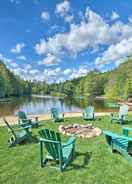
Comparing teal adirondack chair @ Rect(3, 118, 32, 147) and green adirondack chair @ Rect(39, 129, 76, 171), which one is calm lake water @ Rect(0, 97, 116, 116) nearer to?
teal adirondack chair @ Rect(3, 118, 32, 147)

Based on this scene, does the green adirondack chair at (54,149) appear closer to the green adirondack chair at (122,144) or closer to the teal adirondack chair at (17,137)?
the green adirondack chair at (122,144)

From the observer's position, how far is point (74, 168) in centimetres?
504

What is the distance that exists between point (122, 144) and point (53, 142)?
1913 millimetres

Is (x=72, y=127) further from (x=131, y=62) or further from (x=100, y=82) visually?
(x=100, y=82)

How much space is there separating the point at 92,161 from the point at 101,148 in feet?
3.63

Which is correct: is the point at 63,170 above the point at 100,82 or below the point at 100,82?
below

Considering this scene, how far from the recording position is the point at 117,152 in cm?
602

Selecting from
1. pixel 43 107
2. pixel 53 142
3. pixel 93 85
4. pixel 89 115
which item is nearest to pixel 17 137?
pixel 53 142

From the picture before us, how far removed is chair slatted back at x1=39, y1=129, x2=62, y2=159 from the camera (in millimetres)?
4809

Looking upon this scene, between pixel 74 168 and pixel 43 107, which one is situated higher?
pixel 74 168

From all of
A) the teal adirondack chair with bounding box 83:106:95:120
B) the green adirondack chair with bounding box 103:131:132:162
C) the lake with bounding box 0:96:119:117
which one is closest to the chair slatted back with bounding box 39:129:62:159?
the green adirondack chair with bounding box 103:131:132:162

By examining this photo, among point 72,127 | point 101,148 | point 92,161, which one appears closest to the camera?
point 92,161

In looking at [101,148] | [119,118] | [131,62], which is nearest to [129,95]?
[131,62]

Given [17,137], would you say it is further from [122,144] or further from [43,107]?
[43,107]
